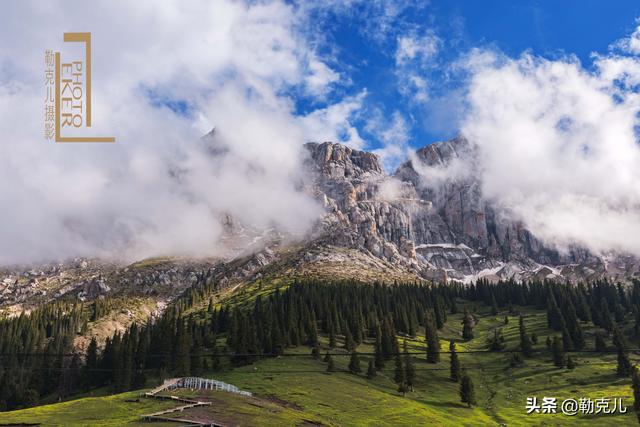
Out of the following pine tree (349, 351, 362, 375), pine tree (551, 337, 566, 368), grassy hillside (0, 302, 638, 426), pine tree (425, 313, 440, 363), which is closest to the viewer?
grassy hillside (0, 302, 638, 426)

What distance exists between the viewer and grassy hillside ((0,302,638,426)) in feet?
269

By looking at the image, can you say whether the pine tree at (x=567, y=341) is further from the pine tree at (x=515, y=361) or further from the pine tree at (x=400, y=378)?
the pine tree at (x=400, y=378)

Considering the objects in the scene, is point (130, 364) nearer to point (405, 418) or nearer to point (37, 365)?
point (37, 365)

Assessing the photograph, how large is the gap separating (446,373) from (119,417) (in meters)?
105

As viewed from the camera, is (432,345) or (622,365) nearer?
(622,365)

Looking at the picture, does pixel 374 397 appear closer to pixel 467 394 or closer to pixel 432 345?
pixel 467 394

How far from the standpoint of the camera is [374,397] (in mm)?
115625

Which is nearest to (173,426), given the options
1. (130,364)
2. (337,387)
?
(337,387)

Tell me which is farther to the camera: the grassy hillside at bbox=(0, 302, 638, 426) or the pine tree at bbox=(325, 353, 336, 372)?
the pine tree at bbox=(325, 353, 336, 372)

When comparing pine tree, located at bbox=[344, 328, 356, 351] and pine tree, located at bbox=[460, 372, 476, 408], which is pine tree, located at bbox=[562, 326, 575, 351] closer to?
pine tree, located at bbox=[460, 372, 476, 408]

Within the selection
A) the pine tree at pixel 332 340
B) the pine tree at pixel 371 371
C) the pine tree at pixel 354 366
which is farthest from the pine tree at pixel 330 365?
the pine tree at pixel 332 340

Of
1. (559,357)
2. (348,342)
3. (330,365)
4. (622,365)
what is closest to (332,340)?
(348,342)

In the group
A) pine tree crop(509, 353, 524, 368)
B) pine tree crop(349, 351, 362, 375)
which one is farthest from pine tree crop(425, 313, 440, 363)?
pine tree crop(349, 351, 362, 375)

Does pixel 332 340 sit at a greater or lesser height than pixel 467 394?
greater
